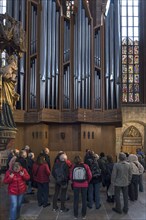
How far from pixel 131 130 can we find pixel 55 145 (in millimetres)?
9421

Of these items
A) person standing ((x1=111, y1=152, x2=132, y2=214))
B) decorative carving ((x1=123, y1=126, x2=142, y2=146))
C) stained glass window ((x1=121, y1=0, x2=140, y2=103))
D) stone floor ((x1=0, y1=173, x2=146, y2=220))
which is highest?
stained glass window ((x1=121, y1=0, x2=140, y2=103))

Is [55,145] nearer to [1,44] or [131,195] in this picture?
[131,195]

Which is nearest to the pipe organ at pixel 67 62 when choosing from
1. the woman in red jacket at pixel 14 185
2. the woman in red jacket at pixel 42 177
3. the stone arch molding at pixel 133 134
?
the woman in red jacket at pixel 42 177

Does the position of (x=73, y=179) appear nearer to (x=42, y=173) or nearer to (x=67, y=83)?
(x=42, y=173)

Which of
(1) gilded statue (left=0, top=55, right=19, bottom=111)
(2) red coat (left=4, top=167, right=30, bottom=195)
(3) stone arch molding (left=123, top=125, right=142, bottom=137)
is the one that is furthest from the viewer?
(3) stone arch molding (left=123, top=125, right=142, bottom=137)

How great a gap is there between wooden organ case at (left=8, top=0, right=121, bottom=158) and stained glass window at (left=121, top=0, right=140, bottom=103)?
7362 mm

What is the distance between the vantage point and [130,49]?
81.8ft

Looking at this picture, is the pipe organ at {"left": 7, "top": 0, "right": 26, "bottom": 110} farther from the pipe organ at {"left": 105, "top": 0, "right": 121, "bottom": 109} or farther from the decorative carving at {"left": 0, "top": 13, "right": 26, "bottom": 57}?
the decorative carving at {"left": 0, "top": 13, "right": 26, "bottom": 57}

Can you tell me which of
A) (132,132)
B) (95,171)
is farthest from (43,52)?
(132,132)

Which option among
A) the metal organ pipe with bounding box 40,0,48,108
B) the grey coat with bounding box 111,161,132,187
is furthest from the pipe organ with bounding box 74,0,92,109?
the grey coat with bounding box 111,161,132,187

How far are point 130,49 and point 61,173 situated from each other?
1857cm

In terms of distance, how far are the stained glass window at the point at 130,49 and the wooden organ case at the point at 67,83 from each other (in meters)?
7.36

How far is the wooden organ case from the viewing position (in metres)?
16.3

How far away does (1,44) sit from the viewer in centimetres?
888
